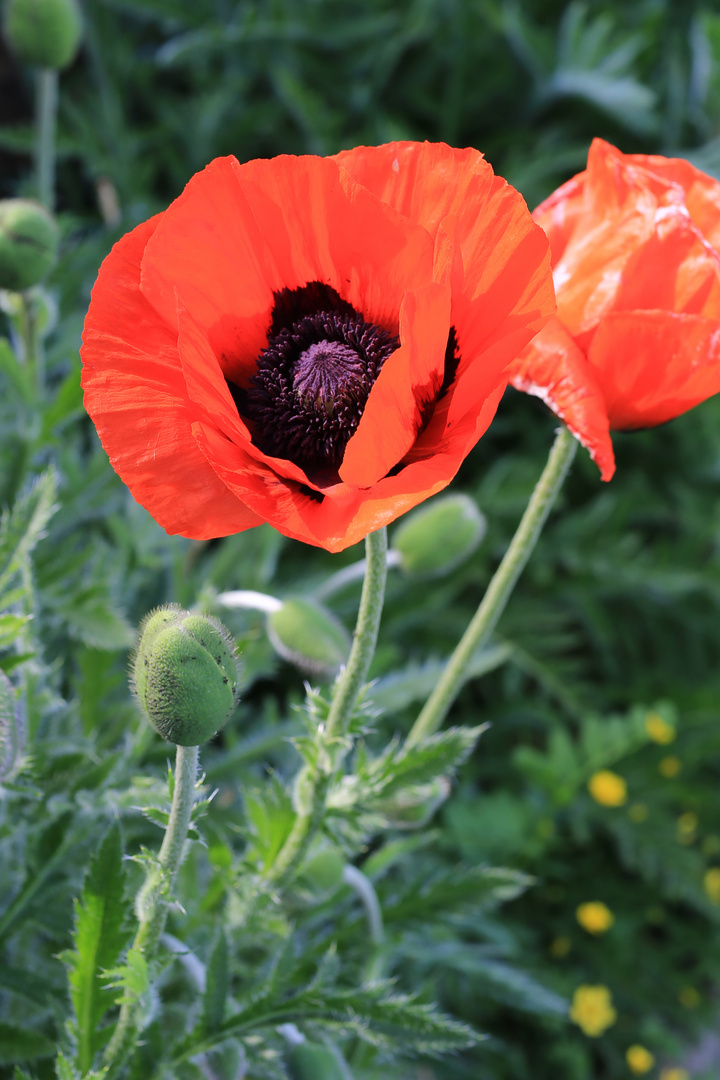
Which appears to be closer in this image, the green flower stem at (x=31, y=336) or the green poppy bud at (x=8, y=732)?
the green poppy bud at (x=8, y=732)

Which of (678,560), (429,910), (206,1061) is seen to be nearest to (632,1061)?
(678,560)

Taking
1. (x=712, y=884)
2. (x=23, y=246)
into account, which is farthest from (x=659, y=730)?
(x=23, y=246)

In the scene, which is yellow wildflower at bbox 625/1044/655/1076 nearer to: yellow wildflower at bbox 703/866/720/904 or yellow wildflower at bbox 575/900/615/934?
yellow wildflower at bbox 575/900/615/934

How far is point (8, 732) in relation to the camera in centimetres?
73

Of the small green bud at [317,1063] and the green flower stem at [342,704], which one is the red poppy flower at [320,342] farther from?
the small green bud at [317,1063]

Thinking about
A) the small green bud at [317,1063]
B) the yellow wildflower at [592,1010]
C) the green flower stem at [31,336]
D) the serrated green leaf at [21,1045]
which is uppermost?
the green flower stem at [31,336]

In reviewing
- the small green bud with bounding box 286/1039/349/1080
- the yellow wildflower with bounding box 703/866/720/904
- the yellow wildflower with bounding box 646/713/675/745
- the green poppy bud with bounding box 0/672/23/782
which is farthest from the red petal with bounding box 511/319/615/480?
the yellow wildflower with bounding box 703/866/720/904

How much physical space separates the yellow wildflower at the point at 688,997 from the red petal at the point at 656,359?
195 cm

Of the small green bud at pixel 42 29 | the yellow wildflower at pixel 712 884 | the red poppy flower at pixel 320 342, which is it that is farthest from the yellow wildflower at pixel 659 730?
the small green bud at pixel 42 29

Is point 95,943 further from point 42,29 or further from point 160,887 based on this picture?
point 42,29

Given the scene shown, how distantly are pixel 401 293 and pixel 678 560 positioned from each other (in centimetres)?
172

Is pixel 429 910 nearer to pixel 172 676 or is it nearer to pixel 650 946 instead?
pixel 172 676

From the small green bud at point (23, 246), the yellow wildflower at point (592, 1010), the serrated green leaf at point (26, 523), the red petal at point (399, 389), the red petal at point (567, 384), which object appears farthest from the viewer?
the yellow wildflower at point (592, 1010)

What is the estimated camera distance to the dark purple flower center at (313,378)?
27.0 inches
